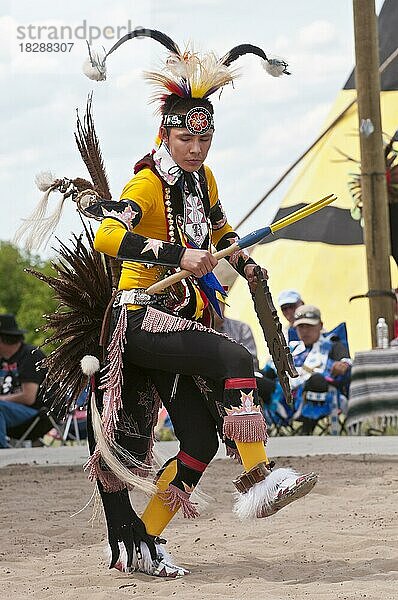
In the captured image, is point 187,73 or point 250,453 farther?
point 187,73

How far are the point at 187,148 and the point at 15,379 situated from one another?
580 cm

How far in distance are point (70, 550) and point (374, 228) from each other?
623 centimetres

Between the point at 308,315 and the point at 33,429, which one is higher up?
the point at 308,315

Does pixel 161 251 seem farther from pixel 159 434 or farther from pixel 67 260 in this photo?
pixel 159 434

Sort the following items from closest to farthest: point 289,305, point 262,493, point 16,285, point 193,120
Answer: point 262,493 < point 193,120 < point 289,305 < point 16,285

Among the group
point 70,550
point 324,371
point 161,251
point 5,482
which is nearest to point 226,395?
point 161,251

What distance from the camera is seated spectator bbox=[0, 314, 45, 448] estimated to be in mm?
9500

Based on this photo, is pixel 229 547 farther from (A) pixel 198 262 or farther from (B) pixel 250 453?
(A) pixel 198 262

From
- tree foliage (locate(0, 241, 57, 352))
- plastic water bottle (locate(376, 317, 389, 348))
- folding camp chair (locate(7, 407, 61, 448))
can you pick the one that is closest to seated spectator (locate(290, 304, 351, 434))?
plastic water bottle (locate(376, 317, 389, 348))

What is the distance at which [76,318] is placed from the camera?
15.3ft

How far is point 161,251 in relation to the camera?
4.10 m

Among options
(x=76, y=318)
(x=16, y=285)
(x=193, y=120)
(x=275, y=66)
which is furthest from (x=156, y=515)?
(x=16, y=285)

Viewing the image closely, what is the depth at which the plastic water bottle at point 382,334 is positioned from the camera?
10.1m

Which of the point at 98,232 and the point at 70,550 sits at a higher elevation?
the point at 98,232
